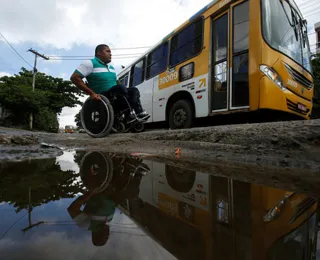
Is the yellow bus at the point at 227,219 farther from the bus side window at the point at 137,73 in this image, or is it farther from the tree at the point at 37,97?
the tree at the point at 37,97

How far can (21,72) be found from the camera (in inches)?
883

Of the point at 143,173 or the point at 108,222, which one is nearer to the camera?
the point at 108,222

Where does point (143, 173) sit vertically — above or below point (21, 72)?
below

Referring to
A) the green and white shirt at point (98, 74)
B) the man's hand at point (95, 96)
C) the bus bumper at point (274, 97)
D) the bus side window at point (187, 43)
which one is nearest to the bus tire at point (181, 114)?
the bus side window at point (187, 43)

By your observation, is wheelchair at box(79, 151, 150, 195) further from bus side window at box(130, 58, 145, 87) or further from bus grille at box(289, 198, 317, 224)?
bus side window at box(130, 58, 145, 87)

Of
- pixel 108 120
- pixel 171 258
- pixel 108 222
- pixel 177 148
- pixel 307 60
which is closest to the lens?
pixel 171 258

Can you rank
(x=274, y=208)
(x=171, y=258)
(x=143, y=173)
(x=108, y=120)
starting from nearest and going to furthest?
(x=171, y=258)
(x=274, y=208)
(x=143, y=173)
(x=108, y=120)

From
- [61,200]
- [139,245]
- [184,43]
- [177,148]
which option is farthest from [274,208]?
[184,43]

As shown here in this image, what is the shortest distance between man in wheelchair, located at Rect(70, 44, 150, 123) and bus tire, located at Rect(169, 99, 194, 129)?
0.77 metres

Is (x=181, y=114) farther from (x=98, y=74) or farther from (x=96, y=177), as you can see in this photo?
(x=96, y=177)

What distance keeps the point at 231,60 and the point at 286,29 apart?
111 centimetres

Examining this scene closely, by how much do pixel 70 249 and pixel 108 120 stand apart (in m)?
3.41

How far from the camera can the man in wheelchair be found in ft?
12.6

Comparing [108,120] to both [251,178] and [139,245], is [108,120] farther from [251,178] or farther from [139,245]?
[139,245]
